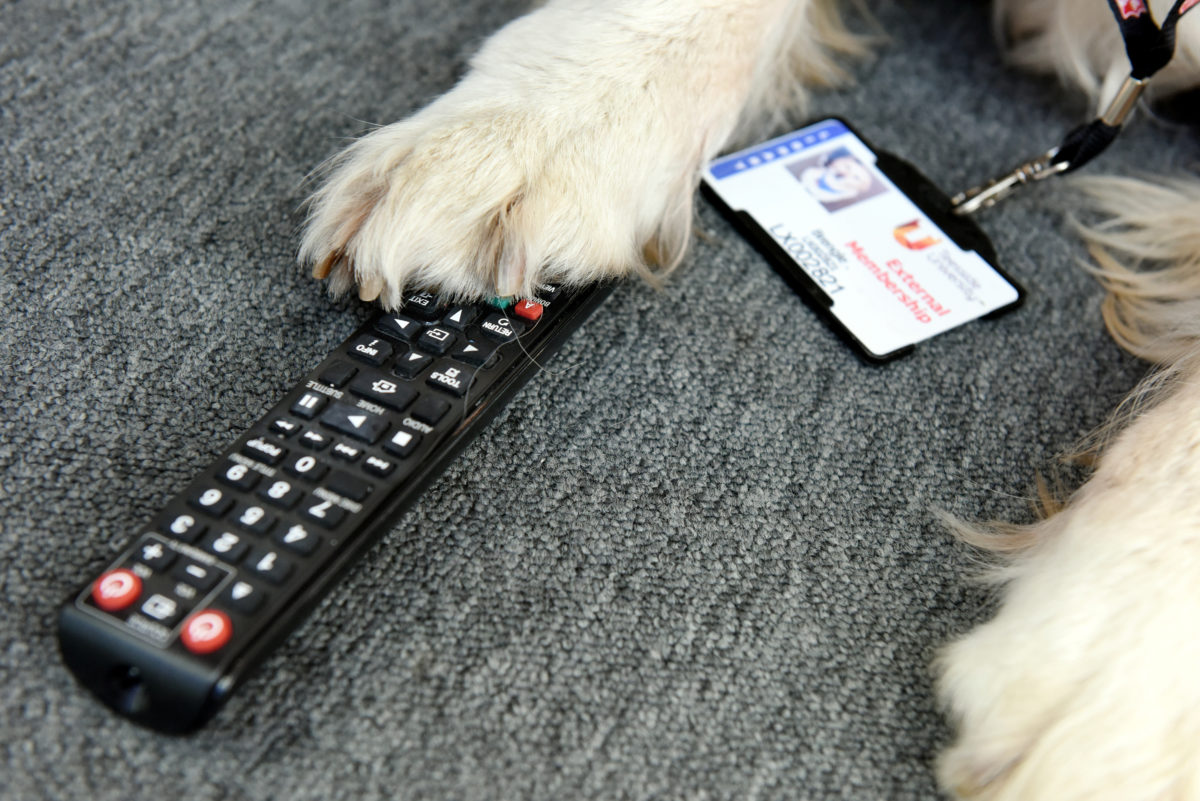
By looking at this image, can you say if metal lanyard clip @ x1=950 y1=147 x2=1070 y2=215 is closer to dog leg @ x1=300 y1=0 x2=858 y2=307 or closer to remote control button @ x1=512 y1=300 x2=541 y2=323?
dog leg @ x1=300 y1=0 x2=858 y2=307

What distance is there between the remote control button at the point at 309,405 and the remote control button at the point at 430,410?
0.04 metres

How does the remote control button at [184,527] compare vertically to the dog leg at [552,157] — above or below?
below

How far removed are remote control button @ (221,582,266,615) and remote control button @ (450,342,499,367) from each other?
15 centimetres

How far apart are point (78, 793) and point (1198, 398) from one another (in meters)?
0.54

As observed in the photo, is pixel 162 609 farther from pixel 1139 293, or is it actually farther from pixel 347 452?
pixel 1139 293

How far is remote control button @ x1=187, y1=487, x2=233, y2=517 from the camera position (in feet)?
1.37

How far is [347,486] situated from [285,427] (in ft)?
0.17

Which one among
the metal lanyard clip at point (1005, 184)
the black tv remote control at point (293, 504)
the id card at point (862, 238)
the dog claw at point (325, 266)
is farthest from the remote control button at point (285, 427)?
the metal lanyard clip at point (1005, 184)

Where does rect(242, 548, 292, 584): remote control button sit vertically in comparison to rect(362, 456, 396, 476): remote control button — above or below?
below

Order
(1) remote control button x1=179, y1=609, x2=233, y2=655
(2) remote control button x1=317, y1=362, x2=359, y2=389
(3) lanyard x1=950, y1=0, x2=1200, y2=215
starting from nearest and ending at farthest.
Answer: (1) remote control button x1=179, y1=609, x2=233, y2=655, (2) remote control button x1=317, y1=362, x2=359, y2=389, (3) lanyard x1=950, y1=0, x2=1200, y2=215

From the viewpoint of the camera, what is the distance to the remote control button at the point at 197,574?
15.4 inches

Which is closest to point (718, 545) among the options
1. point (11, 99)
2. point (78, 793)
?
point (78, 793)

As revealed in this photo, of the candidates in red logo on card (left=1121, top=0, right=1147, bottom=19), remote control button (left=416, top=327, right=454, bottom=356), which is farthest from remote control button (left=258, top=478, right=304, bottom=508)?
red logo on card (left=1121, top=0, right=1147, bottom=19)

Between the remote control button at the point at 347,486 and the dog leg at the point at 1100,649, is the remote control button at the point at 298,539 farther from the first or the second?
the dog leg at the point at 1100,649
